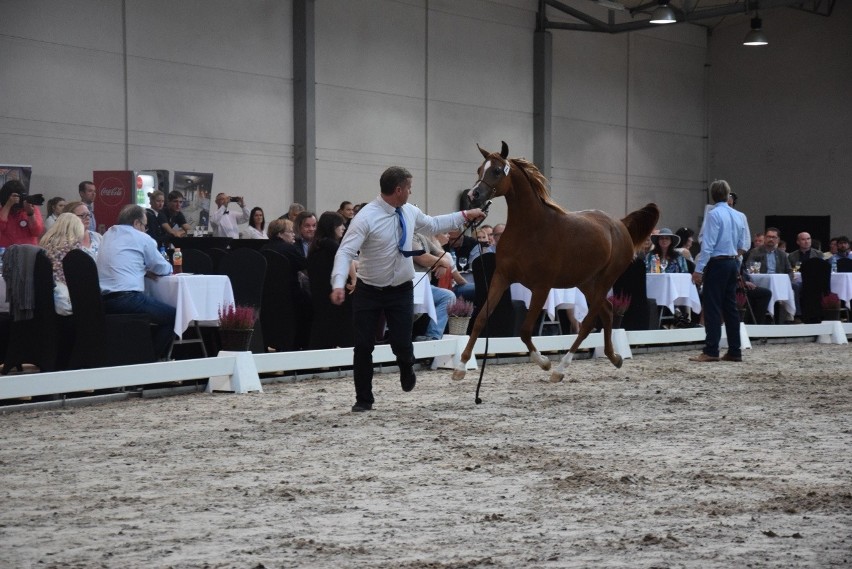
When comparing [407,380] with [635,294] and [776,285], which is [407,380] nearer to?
[635,294]

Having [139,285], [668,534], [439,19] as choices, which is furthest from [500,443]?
[439,19]

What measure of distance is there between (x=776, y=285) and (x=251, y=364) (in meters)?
9.78

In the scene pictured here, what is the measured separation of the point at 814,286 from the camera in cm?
1667

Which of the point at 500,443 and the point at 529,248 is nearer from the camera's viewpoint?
the point at 500,443

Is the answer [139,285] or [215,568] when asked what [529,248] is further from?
[215,568]

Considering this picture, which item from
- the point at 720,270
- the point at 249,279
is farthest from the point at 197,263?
the point at 720,270

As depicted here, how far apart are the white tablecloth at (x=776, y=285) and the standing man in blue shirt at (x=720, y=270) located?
14.6 ft

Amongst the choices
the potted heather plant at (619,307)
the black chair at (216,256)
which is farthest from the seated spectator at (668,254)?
the black chair at (216,256)

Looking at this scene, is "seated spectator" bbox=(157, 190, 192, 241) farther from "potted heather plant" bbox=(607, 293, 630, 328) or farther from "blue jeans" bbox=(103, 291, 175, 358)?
"blue jeans" bbox=(103, 291, 175, 358)

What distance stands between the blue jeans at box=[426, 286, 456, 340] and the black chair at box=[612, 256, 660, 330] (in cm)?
286

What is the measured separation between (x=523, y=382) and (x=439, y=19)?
15.1 m

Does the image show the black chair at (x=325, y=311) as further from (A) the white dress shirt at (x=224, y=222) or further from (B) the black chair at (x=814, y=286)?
(B) the black chair at (x=814, y=286)

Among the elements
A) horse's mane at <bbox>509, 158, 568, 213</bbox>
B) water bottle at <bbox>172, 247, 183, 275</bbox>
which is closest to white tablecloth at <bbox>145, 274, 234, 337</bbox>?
water bottle at <bbox>172, 247, 183, 275</bbox>

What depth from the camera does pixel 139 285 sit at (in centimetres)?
919
